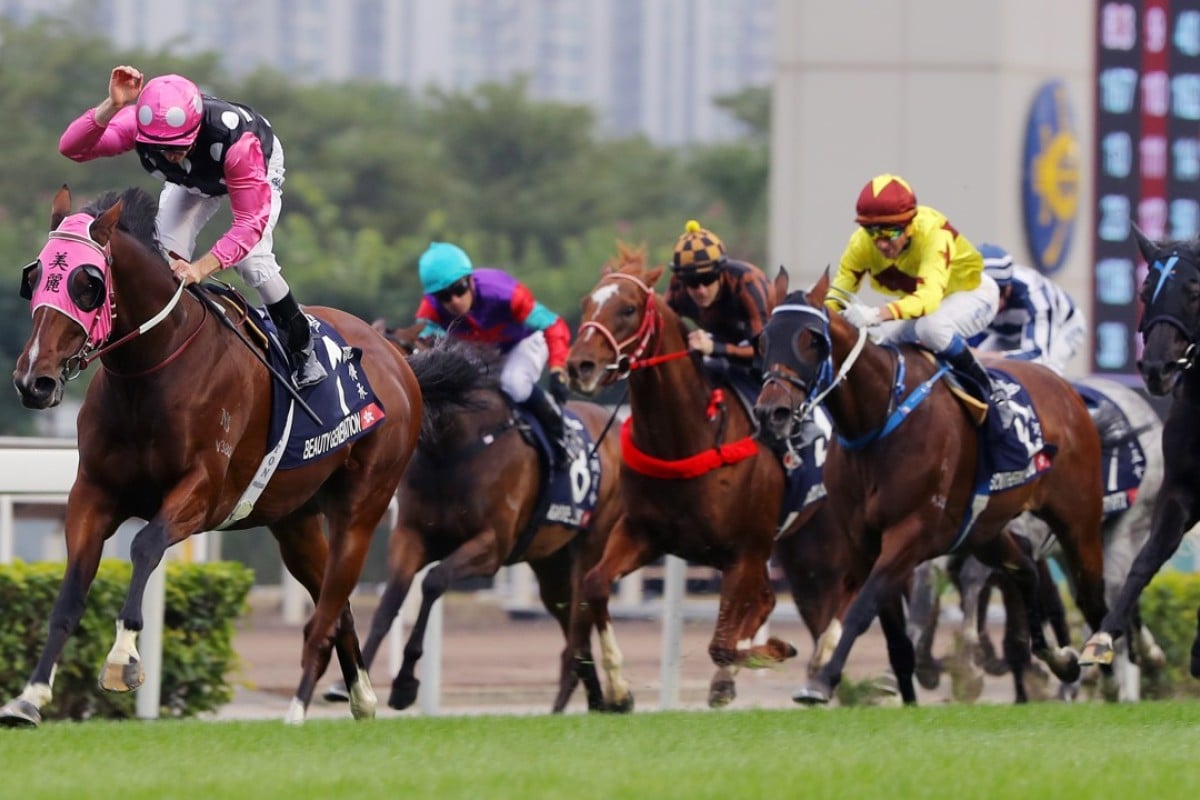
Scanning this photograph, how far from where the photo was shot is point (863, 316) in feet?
24.7

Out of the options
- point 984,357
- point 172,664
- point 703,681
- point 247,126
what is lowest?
point 703,681

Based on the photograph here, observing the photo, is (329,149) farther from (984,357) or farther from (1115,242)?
(984,357)

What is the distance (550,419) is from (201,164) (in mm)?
2678

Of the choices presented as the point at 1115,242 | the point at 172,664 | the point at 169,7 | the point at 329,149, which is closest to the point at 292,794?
the point at 172,664

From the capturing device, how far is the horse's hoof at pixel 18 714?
5480 mm

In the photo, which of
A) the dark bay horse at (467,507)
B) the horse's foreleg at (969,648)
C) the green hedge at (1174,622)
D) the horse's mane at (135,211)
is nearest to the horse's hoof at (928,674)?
Result: the horse's foreleg at (969,648)

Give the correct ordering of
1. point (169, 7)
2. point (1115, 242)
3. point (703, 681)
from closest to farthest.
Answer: point (703, 681)
point (1115, 242)
point (169, 7)

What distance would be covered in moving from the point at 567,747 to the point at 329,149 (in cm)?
3076

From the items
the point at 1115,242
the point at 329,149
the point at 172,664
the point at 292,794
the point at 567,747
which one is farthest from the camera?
the point at 329,149

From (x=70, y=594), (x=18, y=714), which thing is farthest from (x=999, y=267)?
(x=18, y=714)

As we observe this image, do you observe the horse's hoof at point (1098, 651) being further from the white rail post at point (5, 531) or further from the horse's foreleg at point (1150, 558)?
the white rail post at point (5, 531)

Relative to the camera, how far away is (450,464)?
8.43 metres

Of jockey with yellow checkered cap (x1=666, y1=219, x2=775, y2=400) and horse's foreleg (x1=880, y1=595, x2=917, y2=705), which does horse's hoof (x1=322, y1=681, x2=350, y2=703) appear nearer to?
jockey with yellow checkered cap (x1=666, y1=219, x2=775, y2=400)

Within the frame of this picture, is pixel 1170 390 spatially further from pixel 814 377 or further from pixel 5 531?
pixel 5 531
